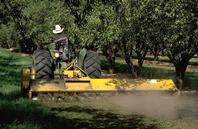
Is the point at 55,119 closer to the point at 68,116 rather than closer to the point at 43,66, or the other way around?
the point at 68,116

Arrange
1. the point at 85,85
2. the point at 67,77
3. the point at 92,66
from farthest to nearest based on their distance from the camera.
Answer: the point at 92,66
the point at 67,77
the point at 85,85

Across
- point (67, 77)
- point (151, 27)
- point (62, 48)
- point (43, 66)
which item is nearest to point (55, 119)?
point (67, 77)

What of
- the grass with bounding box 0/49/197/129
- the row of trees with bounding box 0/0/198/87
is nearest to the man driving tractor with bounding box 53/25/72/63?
the grass with bounding box 0/49/197/129

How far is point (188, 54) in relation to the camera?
69.9ft

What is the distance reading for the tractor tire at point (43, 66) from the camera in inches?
656

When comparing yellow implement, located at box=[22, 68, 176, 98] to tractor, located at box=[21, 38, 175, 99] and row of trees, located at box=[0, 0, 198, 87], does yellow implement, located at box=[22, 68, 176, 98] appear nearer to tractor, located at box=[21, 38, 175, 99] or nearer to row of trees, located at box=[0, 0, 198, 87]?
tractor, located at box=[21, 38, 175, 99]

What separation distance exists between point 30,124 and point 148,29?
446 inches

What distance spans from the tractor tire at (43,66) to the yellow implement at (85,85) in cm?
43

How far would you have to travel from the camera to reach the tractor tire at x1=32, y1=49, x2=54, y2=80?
16.7 metres

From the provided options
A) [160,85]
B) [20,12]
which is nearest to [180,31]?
[160,85]

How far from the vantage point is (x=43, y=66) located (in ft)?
54.6

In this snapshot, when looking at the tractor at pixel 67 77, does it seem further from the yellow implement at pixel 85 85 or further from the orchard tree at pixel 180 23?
the orchard tree at pixel 180 23

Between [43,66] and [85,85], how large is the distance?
1838 mm

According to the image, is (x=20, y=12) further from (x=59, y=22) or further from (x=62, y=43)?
(x=62, y=43)
